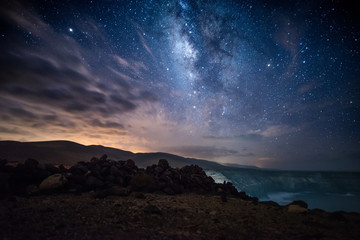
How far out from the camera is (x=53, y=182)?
4.57 meters

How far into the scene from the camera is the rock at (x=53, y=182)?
444 cm

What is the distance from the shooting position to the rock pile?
14.5 feet

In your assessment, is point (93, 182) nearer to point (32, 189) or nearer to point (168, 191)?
point (32, 189)

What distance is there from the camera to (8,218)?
267 cm

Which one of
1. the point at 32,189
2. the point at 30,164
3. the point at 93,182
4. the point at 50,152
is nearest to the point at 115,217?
the point at 93,182

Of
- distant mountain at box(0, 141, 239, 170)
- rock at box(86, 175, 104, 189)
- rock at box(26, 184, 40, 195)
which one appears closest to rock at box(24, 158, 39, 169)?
rock at box(26, 184, 40, 195)

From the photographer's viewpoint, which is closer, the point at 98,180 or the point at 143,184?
the point at 98,180

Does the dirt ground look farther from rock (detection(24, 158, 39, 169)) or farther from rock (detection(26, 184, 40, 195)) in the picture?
rock (detection(24, 158, 39, 169))

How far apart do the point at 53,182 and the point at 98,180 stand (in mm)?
1230

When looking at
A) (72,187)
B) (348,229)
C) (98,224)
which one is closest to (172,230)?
(98,224)

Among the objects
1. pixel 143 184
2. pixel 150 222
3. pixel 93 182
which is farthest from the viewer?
pixel 143 184

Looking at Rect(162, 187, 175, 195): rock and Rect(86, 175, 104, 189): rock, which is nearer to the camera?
Rect(86, 175, 104, 189): rock

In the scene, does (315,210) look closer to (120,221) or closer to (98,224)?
(120,221)

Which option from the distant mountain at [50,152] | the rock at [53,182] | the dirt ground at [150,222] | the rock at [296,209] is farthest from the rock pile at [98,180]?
the distant mountain at [50,152]
